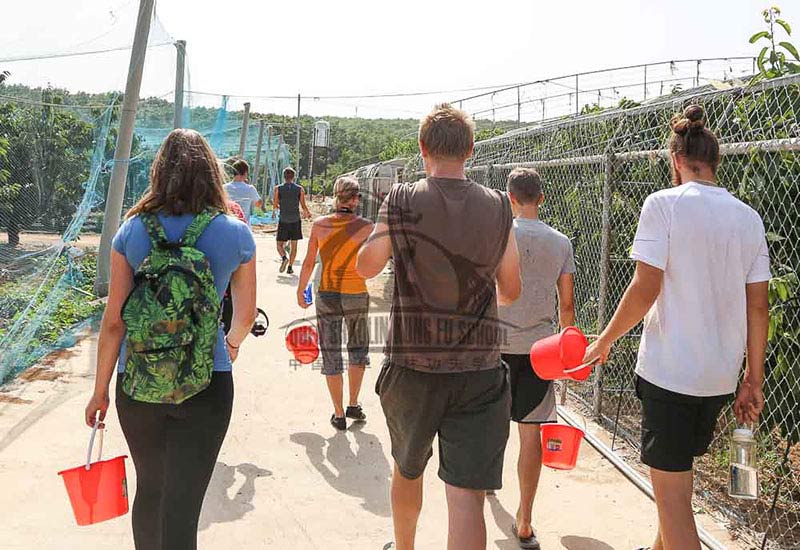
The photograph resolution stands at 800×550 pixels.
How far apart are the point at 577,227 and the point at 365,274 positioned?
4.59m

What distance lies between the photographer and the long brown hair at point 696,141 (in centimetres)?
291

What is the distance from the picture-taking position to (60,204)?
10.8m

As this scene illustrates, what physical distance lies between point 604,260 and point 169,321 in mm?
3687

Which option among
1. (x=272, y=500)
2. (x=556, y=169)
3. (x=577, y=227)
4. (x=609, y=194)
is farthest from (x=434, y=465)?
(x=556, y=169)

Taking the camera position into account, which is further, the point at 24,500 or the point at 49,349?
the point at 49,349

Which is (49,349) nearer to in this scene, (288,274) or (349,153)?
(288,274)

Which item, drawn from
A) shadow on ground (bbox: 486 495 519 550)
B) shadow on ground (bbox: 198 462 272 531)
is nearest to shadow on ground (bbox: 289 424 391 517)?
shadow on ground (bbox: 198 462 272 531)

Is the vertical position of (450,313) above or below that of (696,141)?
below

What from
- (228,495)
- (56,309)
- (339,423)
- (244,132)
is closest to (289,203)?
(56,309)

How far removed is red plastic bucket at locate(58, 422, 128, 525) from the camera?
114 inches

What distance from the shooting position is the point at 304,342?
5801 millimetres

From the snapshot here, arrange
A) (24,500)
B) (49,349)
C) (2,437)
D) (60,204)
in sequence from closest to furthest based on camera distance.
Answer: (24,500) → (2,437) → (49,349) → (60,204)

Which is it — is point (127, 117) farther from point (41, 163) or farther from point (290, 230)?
point (290, 230)

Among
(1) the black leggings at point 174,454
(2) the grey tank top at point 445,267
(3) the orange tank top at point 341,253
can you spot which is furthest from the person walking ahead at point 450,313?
(3) the orange tank top at point 341,253
